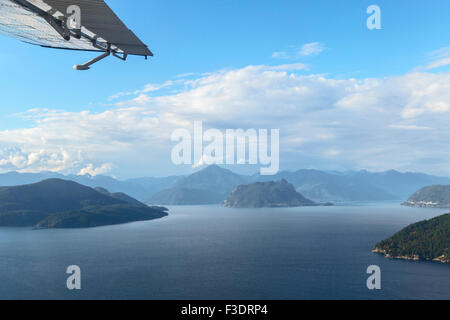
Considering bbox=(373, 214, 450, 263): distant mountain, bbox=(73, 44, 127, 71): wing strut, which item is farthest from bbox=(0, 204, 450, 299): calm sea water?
bbox=(73, 44, 127, 71): wing strut

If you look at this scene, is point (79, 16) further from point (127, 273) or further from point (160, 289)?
point (127, 273)

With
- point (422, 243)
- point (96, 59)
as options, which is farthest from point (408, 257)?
point (96, 59)

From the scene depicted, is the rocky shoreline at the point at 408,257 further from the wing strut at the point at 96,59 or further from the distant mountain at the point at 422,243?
the wing strut at the point at 96,59

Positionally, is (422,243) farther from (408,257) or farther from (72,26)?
(72,26)
